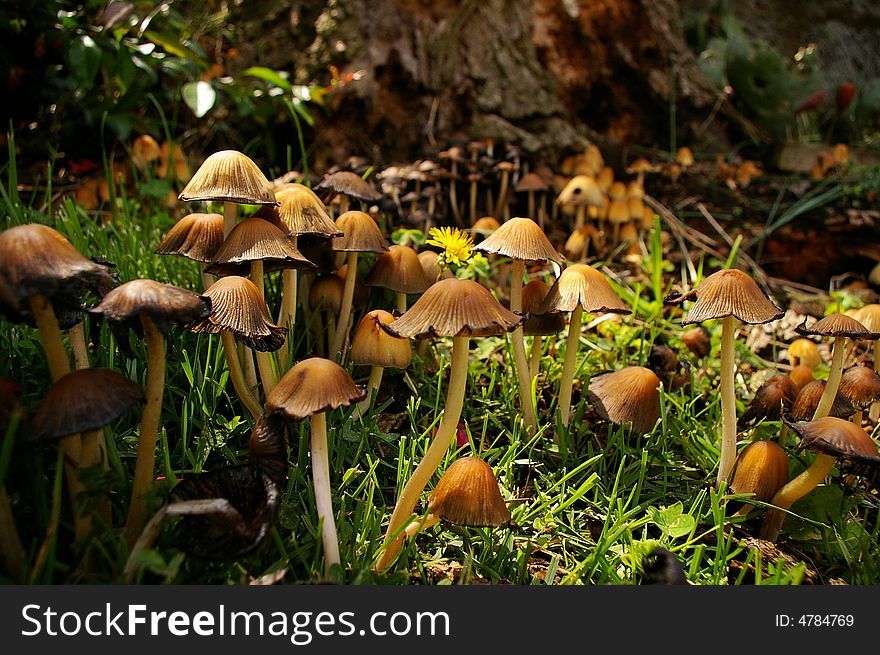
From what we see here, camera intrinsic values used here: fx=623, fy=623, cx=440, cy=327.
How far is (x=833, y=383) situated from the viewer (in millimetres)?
1785

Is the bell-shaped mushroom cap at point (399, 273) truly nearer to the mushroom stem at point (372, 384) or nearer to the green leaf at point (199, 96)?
the mushroom stem at point (372, 384)

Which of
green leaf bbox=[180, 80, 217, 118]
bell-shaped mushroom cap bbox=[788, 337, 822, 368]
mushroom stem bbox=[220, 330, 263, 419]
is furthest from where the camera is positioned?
green leaf bbox=[180, 80, 217, 118]

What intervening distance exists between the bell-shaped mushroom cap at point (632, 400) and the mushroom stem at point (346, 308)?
878 millimetres

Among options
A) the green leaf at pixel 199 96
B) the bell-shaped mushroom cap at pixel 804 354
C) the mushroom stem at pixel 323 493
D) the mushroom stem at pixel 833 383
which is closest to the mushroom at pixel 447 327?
the mushroom stem at pixel 323 493

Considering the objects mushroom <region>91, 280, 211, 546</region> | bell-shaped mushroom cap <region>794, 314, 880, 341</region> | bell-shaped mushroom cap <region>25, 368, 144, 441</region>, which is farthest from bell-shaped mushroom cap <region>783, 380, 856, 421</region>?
bell-shaped mushroom cap <region>25, 368, 144, 441</region>

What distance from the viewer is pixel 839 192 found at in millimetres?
4074

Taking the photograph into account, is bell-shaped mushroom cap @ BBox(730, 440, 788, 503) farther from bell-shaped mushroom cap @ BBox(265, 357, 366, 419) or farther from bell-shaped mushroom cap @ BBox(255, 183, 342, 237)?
bell-shaped mushroom cap @ BBox(255, 183, 342, 237)

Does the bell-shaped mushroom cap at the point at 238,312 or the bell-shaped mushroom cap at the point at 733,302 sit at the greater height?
the bell-shaped mushroom cap at the point at 238,312

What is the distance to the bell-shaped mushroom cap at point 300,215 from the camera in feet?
5.79

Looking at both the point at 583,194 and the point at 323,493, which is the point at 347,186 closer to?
the point at 323,493

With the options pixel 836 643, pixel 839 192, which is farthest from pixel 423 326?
pixel 839 192

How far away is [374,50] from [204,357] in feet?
8.60

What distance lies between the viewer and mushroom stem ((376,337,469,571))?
4.72 feet

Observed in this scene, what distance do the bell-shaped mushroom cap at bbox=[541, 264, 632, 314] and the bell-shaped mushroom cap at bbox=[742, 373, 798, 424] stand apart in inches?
26.4
